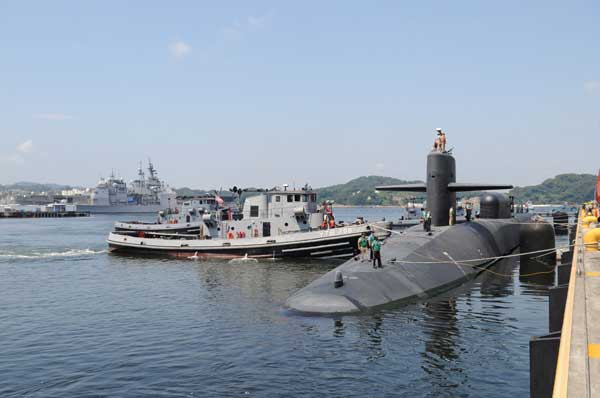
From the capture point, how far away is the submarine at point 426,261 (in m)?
21.0

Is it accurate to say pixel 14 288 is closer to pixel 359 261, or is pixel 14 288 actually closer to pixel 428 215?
pixel 359 261

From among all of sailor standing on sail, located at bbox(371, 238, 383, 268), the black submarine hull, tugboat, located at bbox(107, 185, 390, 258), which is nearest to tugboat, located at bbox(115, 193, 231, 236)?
tugboat, located at bbox(107, 185, 390, 258)

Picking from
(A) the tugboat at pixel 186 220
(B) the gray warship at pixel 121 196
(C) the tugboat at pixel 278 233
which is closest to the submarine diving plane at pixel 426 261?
(C) the tugboat at pixel 278 233

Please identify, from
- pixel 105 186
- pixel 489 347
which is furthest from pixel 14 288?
pixel 105 186

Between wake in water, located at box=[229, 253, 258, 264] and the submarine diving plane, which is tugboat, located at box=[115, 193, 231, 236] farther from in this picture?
the submarine diving plane

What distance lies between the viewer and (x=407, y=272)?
24.4 metres

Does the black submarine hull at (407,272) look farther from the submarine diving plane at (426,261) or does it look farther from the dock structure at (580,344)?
the dock structure at (580,344)

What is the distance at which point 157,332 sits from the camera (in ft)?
66.9

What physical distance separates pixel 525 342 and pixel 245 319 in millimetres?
10313

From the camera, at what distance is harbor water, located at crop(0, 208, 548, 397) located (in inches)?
551

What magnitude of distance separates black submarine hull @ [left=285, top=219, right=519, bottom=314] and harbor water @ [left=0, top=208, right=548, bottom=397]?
23.8 inches

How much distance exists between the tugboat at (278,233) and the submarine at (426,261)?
380 inches

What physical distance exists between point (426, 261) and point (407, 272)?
8.42 ft

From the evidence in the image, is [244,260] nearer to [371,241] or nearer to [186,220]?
[186,220]
